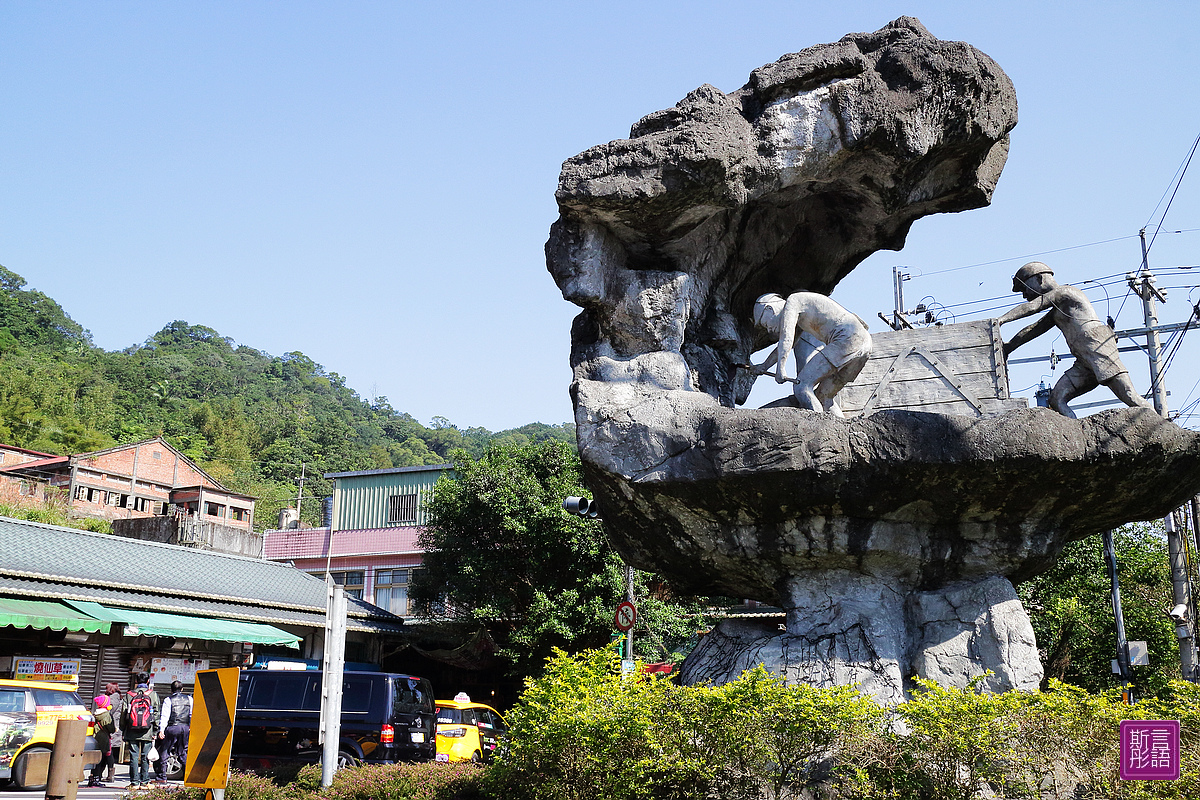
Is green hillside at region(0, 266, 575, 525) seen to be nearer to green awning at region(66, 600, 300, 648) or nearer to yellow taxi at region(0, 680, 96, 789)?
green awning at region(66, 600, 300, 648)

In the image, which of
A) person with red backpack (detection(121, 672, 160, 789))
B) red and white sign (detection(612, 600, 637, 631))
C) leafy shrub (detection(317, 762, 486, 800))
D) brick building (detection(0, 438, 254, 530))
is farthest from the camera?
brick building (detection(0, 438, 254, 530))

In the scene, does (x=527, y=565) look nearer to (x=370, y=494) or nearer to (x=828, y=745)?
(x=370, y=494)

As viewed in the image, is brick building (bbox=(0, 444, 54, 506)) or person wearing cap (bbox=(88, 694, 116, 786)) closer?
person wearing cap (bbox=(88, 694, 116, 786))

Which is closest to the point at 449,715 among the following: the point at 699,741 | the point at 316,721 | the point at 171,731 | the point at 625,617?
the point at 625,617

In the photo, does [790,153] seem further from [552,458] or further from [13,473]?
[13,473]

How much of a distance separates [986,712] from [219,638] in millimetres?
16555

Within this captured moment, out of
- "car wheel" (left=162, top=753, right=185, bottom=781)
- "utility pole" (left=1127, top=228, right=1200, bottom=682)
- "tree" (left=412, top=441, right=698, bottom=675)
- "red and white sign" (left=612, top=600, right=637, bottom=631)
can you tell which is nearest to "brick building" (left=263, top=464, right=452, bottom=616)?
"tree" (left=412, top=441, right=698, bottom=675)

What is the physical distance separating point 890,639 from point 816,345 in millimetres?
2826

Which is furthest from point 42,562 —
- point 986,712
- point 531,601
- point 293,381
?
point 293,381

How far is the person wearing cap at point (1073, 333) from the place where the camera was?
8.88m

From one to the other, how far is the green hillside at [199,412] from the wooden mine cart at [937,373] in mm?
34127

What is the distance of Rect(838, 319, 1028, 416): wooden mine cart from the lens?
10.4m

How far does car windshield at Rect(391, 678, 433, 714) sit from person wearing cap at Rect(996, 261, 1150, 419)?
9583mm

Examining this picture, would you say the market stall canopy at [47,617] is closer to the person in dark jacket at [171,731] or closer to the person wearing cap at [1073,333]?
the person in dark jacket at [171,731]
